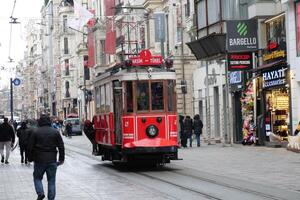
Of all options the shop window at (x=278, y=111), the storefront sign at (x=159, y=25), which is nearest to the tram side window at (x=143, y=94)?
the shop window at (x=278, y=111)

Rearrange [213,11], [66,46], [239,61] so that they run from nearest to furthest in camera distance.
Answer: [239,61] < [213,11] < [66,46]

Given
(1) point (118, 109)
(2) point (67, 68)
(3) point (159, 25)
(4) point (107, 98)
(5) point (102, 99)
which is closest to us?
(1) point (118, 109)

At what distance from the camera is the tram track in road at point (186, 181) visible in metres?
15.3

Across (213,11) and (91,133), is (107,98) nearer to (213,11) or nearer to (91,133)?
(91,133)

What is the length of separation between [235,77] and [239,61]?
3.39 meters

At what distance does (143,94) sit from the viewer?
22.7 meters

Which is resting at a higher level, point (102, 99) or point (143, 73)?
point (143, 73)

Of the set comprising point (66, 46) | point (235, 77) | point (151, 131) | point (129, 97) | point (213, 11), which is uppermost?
point (66, 46)

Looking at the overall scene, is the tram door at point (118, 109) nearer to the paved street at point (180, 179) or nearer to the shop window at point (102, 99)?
the paved street at point (180, 179)

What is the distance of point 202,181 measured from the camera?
18828 millimetres

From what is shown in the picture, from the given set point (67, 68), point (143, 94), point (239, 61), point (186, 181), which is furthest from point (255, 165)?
point (67, 68)

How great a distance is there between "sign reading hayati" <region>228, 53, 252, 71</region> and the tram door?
45.5ft

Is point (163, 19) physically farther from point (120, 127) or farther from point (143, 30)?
point (120, 127)

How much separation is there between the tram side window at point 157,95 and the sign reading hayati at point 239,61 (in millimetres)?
13908
